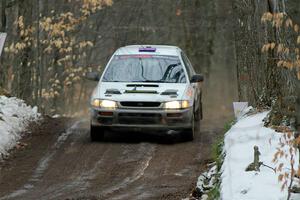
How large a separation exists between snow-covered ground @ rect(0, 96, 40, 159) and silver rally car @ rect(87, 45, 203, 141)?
1585 millimetres

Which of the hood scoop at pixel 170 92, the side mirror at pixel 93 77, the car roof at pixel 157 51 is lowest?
the hood scoop at pixel 170 92

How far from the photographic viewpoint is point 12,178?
33.9 ft

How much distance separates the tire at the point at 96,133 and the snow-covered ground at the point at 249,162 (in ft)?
11.2

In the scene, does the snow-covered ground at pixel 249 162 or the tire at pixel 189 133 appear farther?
the tire at pixel 189 133

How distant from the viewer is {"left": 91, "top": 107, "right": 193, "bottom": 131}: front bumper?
12.6 meters

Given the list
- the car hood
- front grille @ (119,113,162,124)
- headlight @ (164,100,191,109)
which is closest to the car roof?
the car hood

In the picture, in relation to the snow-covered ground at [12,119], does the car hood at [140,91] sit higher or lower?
higher

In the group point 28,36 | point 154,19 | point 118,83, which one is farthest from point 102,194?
point 154,19

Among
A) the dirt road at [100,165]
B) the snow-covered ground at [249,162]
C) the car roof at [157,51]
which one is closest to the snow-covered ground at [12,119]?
the dirt road at [100,165]

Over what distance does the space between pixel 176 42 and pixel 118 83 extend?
19.5 m

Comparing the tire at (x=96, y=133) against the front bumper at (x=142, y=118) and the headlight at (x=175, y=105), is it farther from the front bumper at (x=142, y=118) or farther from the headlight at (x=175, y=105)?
the headlight at (x=175, y=105)

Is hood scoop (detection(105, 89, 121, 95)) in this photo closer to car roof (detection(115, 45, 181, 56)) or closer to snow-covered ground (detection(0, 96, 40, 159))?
car roof (detection(115, 45, 181, 56))

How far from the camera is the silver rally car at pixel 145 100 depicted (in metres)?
12.6

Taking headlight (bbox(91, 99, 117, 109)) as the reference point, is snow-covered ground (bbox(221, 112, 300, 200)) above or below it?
below
